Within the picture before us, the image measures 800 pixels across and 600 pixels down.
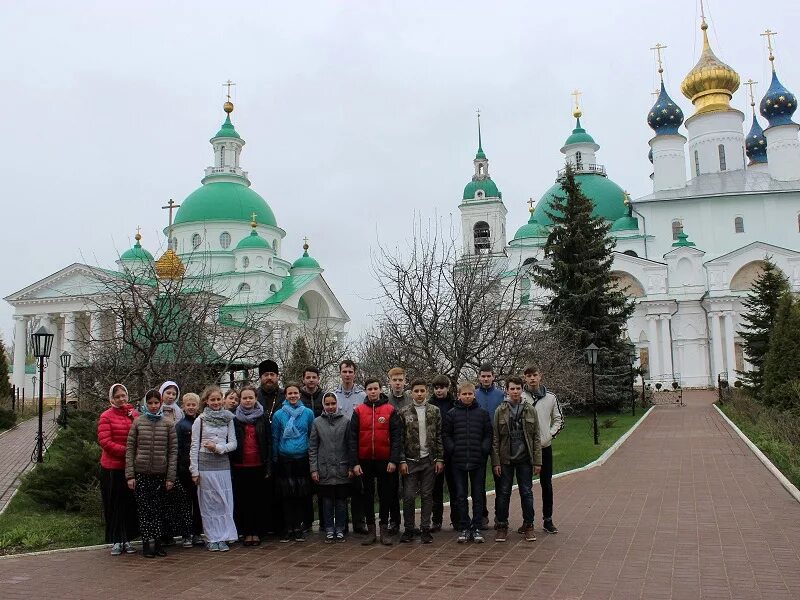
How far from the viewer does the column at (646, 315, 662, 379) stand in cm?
5106

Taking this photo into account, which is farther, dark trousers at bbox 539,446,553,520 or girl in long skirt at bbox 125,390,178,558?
dark trousers at bbox 539,446,553,520

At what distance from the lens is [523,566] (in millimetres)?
7125

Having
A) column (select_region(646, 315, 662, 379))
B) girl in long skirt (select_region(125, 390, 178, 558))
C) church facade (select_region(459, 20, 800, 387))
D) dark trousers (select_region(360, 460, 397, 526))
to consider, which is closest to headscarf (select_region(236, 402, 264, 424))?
girl in long skirt (select_region(125, 390, 178, 558))

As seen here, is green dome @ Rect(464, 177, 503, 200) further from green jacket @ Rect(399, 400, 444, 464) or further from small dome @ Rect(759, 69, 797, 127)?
green jacket @ Rect(399, 400, 444, 464)

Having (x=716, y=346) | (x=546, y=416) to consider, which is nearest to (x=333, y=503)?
(x=546, y=416)

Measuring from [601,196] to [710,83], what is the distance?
465 inches

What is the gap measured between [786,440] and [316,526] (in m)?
11.5

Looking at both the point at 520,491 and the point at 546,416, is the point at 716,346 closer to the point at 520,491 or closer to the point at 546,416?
→ the point at 546,416

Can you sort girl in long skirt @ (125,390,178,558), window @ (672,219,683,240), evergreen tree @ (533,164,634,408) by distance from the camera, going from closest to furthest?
1. girl in long skirt @ (125,390,178,558)
2. evergreen tree @ (533,164,634,408)
3. window @ (672,219,683,240)

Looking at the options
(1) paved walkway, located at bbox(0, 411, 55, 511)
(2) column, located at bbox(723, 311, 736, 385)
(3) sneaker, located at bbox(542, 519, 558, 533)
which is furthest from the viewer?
(2) column, located at bbox(723, 311, 736, 385)

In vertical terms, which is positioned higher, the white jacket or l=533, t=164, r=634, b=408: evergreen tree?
l=533, t=164, r=634, b=408: evergreen tree

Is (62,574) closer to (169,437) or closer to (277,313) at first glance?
(169,437)

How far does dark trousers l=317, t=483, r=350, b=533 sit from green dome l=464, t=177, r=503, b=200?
59745mm

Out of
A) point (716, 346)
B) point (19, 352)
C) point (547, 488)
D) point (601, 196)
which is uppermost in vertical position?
point (601, 196)
